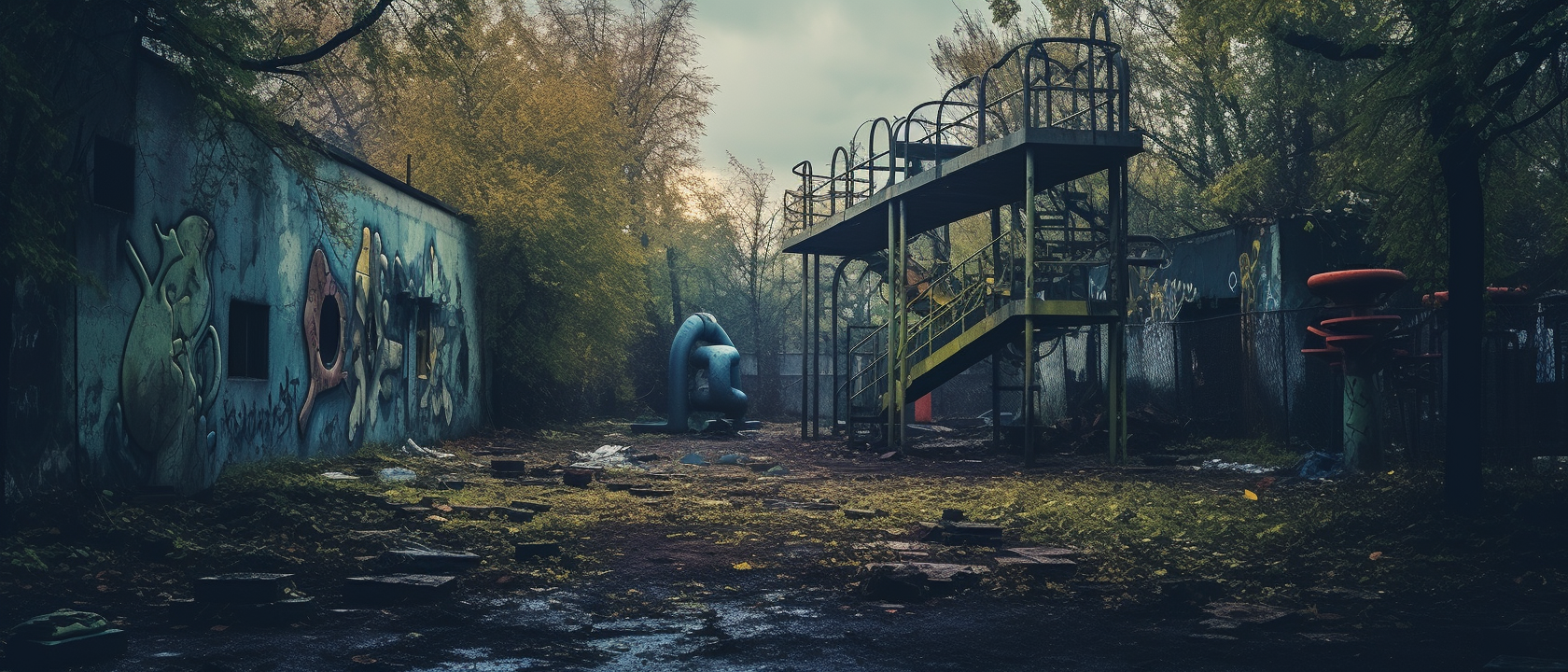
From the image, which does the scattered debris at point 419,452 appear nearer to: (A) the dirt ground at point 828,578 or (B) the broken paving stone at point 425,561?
(A) the dirt ground at point 828,578

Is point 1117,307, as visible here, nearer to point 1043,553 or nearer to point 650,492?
point 650,492

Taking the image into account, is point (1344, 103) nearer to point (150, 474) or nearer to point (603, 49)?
point (150, 474)

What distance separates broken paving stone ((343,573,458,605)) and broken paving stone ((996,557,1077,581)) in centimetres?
366

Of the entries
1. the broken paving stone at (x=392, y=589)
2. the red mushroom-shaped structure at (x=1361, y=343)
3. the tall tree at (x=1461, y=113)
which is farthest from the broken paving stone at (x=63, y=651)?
the red mushroom-shaped structure at (x=1361, y=343)

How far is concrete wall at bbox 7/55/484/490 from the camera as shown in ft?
29.9

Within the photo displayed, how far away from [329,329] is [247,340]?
244 centimetres

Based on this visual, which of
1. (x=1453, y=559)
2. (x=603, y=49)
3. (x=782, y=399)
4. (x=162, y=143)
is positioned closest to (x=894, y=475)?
(x=1453, y=559)

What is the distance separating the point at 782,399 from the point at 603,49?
13.2 metres

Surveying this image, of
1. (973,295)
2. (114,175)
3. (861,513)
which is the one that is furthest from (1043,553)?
(973,295)

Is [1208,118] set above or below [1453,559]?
above

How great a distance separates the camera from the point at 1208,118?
81.3 feet

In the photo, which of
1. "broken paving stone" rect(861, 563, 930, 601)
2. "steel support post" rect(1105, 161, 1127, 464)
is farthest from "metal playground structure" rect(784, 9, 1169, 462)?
"broken paving stone" rect(861, 563, 930, 601)

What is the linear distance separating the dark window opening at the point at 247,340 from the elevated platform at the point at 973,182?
936 centimetres

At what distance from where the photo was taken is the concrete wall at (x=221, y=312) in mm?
9109
